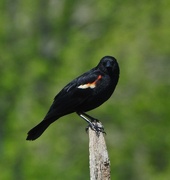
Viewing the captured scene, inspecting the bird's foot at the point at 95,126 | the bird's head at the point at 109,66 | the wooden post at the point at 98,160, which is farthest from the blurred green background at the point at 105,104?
the wooden post at the point at 98,160

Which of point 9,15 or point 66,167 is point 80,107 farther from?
point 9,15

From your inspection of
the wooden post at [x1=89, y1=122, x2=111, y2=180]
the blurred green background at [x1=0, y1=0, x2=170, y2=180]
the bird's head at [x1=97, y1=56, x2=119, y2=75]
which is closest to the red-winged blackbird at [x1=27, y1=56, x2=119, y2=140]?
the bird's head at [x1=97, y1=56, x2=119, y2=75]

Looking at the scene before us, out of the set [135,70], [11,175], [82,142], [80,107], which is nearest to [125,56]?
[135,70]

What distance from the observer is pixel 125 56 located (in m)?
20.4

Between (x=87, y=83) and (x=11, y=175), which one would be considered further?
(x=11, y=175)

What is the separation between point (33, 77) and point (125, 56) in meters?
2.78

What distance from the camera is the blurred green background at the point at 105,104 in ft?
65.7

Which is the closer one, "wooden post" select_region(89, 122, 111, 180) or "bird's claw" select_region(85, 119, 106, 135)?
"wooden post" select_region(89, 122, 111, 180)

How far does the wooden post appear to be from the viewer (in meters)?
5.49

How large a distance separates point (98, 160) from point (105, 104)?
14390 mm

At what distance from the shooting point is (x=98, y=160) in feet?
18.5

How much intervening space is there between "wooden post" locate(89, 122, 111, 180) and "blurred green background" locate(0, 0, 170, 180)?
1335cm

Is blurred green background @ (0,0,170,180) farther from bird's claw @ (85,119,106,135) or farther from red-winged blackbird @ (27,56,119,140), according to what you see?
bird's claw @ (85,119,106,135)

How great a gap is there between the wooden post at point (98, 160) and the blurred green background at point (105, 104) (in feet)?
43.8
